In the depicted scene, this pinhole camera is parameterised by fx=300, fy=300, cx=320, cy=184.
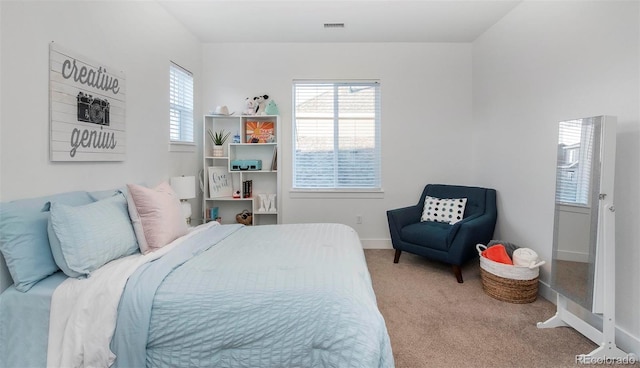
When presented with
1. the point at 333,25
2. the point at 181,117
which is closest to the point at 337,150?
the point at 333,25

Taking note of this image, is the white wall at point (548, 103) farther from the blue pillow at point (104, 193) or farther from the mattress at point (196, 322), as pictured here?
the blue pillow at point (104, 193)

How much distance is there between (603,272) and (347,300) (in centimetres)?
168

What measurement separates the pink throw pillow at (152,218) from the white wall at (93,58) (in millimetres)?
425

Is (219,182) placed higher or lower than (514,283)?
higher

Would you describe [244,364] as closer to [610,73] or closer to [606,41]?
[610,73]

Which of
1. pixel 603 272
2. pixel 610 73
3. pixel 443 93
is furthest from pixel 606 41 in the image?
pixel 443 93

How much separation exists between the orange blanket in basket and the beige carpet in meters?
0.33

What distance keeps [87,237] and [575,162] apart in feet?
9.90

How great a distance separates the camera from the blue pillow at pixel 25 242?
1445 mm

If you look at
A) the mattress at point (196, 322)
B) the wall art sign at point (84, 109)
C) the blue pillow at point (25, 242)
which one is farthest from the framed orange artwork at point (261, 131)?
the mattress at point (196, 322)

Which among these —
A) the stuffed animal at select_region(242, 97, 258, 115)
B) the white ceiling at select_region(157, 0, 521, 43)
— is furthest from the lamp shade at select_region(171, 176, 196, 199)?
the white ceiling at select_region(157, 0, 521, 43)

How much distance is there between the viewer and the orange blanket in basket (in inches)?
105

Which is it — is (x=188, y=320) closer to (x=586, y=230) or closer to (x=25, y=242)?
(x=25, y=242)

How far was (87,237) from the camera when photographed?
1575mm
